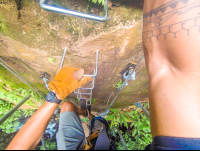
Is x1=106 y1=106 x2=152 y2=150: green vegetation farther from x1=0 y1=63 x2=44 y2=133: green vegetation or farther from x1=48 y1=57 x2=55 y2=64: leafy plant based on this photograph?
x1=0 y1=63 x2=44 y2=133: green vegetation

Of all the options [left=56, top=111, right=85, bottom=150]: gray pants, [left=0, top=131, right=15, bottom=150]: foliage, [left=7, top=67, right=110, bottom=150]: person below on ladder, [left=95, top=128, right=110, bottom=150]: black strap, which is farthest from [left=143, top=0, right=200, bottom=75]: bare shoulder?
[left=0, top=131, right=15, bottom=150]: foliage

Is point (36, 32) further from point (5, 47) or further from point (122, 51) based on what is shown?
point (122, 51)

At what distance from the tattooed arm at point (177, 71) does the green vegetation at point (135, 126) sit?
7.03ft

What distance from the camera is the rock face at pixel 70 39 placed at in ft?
5.60

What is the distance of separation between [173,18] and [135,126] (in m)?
2.98

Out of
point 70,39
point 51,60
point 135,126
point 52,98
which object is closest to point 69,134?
point 52,98

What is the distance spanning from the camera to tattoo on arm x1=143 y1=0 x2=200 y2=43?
78cm

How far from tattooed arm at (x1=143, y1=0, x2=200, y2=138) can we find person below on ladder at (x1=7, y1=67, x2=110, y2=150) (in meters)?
1.15

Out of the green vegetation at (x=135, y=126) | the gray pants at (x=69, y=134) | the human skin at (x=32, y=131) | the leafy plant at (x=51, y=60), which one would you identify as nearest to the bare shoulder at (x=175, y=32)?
the human skin at (x=32, y=131)

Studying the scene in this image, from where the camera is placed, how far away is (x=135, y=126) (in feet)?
9.59

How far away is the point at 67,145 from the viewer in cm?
166

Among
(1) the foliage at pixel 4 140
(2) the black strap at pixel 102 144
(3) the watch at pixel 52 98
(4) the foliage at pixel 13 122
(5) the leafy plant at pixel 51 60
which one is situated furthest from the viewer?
(1) the foliage at pixel 4 140

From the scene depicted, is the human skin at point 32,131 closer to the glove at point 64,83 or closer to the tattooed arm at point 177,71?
the glove at point 64,83

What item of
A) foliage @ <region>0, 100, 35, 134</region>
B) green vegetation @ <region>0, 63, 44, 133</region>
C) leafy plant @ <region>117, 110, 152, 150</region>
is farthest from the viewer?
foliage @ <region>0, 100, 35, 134</region>
